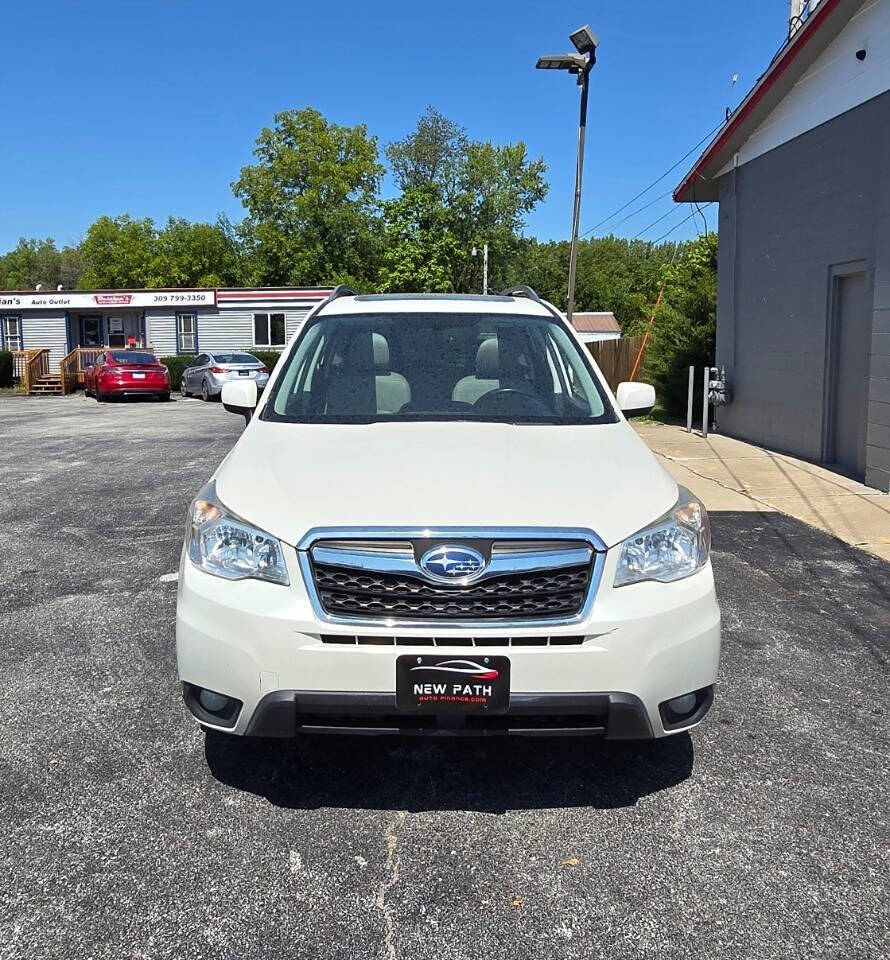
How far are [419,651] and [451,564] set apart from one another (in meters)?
0.27

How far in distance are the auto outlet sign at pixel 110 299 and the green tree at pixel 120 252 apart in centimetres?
3439

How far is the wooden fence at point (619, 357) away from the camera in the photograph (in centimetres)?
2295

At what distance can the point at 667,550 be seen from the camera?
2.99 metres

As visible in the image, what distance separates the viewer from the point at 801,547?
6949 mm

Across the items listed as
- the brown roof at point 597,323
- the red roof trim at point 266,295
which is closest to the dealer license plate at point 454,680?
the red roof trim at point 266,295

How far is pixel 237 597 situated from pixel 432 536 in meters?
0.63

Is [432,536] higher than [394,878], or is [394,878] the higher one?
[432,536]

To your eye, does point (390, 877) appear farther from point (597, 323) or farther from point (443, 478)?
point (597, 323)

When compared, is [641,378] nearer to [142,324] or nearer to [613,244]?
[142,324]

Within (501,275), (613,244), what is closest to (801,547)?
(501,275)

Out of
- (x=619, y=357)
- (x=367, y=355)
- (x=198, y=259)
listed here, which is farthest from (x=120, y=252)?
(x=367, y=355)

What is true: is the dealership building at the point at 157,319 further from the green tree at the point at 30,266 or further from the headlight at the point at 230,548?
the green tree at the point at 30,266

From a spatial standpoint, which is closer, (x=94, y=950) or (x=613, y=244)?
(x=94, y=950)

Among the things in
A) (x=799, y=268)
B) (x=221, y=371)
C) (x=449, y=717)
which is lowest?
(x=449, y=717)
